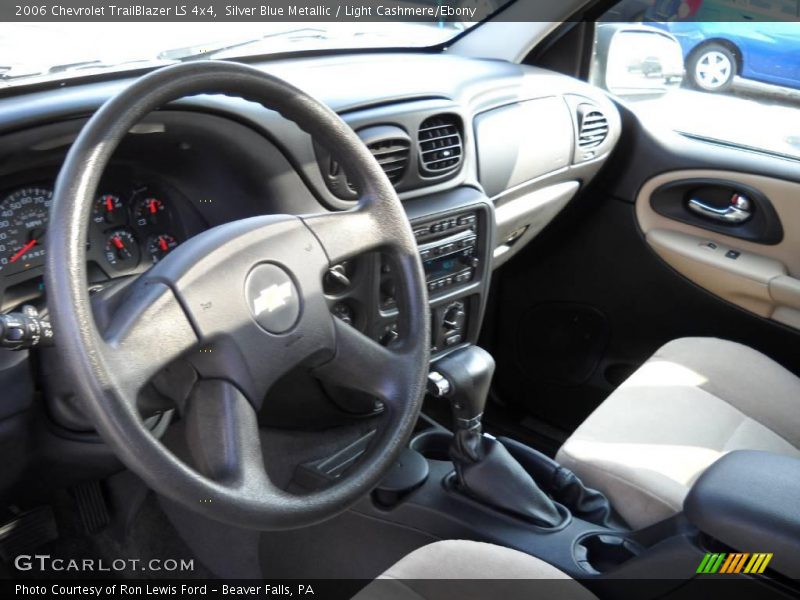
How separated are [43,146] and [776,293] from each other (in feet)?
5.66

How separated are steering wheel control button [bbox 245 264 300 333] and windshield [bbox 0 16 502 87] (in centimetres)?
54

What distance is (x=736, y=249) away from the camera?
222 cm

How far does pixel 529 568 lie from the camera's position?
115 centimetres

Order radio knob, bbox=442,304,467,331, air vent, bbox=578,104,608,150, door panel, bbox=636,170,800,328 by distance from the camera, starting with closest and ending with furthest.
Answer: radio knob, bbox=442,304,467,331, door panel, bbox=636,170,800,328, air vent, bbox=578,104,608,150

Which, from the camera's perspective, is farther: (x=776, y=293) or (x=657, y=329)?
(x=657, y=329)

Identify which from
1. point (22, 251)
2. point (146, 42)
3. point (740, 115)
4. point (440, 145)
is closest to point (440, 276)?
point (440, 145)

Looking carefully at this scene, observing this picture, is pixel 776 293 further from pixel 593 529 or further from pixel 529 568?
pixel 529 568

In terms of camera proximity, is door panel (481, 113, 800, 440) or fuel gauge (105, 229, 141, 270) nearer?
fuel gauge (105, 229, 141, 270)

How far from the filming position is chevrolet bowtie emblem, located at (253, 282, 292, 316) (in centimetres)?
101

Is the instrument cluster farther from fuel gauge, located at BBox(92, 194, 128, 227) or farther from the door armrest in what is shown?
the door armrest

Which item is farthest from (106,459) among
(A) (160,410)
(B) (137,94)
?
(B) (137,94)

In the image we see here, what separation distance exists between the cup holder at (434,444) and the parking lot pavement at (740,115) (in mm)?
1238

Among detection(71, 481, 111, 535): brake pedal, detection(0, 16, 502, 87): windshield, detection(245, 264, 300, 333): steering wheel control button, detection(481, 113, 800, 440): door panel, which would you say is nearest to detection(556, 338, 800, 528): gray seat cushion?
detection(481, 113, 800, 440): door panel

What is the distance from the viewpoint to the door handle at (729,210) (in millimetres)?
2193
